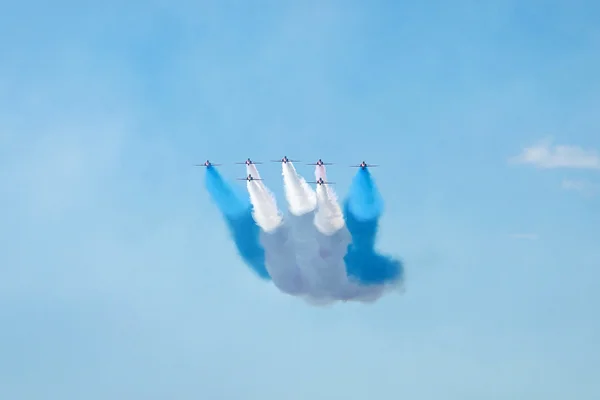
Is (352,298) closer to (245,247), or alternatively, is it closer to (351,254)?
(351,254)

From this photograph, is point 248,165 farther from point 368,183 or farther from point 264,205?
point 368,183

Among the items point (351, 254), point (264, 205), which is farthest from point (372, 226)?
point (264, 205)

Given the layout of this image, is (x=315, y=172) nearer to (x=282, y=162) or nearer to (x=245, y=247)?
(x=282, y=162)

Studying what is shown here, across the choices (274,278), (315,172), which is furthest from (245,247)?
(315,172)

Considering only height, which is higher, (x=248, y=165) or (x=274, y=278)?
(x=248, y=165)

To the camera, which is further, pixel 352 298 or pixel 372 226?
pixel 352 298

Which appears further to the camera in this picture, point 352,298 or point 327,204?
point 352,298
